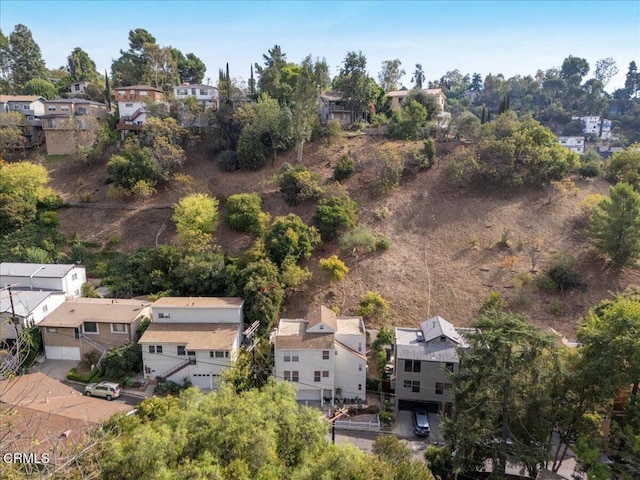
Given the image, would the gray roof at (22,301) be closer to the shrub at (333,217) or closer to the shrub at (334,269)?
the shrub at (334,269)

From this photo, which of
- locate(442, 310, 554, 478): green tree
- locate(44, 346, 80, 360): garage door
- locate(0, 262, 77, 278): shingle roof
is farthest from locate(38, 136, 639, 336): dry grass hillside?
locate(442, 310, 554, 478): green tree

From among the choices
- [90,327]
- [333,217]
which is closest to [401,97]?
[333,217]

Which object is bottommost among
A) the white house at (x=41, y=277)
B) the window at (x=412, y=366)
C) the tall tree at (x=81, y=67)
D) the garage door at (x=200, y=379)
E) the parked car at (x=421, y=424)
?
the parked car at (x=421, y=424)

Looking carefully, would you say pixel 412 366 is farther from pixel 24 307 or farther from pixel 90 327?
pixel 24 307

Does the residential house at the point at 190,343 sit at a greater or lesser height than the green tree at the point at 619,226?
lesser

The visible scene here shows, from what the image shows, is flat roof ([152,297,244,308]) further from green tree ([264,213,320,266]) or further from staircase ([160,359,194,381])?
green tree ([264,213,320,266])

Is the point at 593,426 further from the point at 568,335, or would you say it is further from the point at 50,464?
the point at 50,464

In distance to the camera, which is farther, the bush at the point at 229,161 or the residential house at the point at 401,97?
the residential house at the point at 401,97

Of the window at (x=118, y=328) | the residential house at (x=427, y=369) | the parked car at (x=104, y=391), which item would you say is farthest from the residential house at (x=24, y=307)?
the residential house at (x=427, y=369)

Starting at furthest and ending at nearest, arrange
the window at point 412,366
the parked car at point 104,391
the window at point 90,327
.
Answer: the window at point 90,327
the window at point 412,366
the parked car at point 104,391
